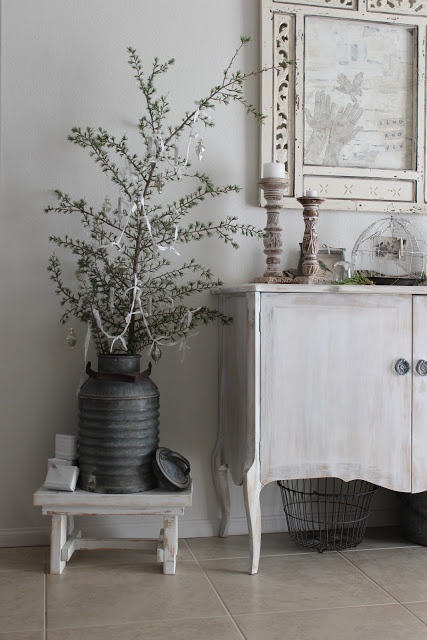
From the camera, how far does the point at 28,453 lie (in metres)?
2.69

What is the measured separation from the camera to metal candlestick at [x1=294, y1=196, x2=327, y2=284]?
262 cm

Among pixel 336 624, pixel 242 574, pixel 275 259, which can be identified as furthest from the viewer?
pixel 275 259

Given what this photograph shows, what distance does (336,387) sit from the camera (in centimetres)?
243

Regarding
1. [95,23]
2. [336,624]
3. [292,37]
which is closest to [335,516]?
[336,624]

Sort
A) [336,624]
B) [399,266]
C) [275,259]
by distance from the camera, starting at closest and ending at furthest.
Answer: [336,624] → [275,259] → [399,266]

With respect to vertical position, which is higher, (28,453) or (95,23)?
(95,23)

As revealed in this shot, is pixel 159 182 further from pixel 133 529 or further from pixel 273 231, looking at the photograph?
pixel 133 529

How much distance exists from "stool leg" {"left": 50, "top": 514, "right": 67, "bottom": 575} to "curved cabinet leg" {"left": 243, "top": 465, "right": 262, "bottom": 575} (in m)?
0.58

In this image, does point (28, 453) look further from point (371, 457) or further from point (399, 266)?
point (399, 266)

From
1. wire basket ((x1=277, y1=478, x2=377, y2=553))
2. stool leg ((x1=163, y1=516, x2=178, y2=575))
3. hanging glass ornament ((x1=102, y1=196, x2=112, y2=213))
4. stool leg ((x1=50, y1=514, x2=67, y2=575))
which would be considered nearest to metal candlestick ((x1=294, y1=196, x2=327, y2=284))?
hanging glass ornament ((x1=102, y1=196, x2=112, y2=213))

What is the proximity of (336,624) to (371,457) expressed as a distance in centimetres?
58

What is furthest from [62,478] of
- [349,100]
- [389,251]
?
[349,100]

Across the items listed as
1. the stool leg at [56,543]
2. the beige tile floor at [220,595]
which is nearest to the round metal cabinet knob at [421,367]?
the beige tile floor at [220,595]

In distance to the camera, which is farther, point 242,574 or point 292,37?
point 292,37
